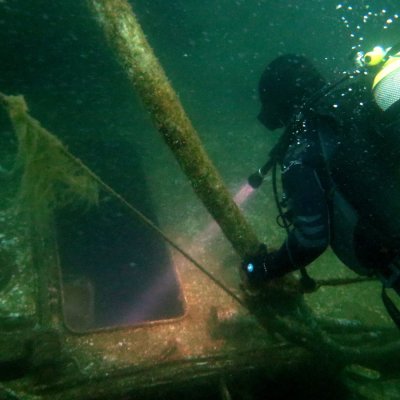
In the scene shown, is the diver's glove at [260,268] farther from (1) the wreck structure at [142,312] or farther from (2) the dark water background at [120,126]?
(2) the dark water background at [120,126]

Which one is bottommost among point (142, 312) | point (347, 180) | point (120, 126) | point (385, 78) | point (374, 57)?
point (347, 180)

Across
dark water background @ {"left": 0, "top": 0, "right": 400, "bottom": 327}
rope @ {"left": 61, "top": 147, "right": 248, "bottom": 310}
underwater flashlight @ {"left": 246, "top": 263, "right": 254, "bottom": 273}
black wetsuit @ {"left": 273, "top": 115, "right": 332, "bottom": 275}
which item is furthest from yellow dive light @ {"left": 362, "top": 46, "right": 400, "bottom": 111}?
rope @ {"left": 61, "top": 147, "right": 248, "bottom": 310}

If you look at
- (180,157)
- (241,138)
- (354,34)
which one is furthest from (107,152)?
(354,34)

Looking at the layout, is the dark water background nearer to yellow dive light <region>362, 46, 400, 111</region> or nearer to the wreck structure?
the wreck structure

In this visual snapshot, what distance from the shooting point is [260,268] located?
2.99 metres

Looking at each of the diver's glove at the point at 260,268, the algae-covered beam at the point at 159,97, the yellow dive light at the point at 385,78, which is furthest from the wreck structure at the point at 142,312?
the yellow dive light at the point at 385,78

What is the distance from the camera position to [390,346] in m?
3.62

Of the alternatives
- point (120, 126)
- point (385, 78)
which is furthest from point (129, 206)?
point (120, 126)

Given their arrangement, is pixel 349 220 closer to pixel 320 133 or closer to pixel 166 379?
pixel 320 133

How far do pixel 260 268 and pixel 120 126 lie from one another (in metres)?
6.64

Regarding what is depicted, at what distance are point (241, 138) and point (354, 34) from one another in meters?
42.9

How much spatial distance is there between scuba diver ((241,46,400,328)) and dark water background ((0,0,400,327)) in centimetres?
76

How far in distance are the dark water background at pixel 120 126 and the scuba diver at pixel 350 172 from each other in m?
0.76

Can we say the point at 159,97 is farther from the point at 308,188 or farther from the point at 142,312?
the point at 142,312
